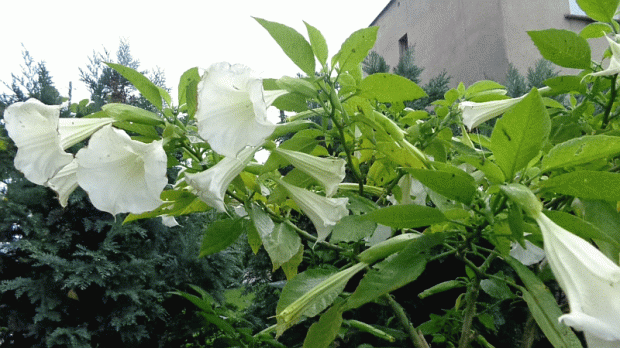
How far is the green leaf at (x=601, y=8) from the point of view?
75 cm

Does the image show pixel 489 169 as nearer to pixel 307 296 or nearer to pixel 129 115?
pixel 307 296

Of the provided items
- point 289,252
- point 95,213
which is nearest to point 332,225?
point 289,252

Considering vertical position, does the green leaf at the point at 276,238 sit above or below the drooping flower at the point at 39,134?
below

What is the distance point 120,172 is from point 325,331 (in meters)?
0.33

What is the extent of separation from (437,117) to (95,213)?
6.40 feet

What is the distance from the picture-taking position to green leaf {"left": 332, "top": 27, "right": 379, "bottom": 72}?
648mm

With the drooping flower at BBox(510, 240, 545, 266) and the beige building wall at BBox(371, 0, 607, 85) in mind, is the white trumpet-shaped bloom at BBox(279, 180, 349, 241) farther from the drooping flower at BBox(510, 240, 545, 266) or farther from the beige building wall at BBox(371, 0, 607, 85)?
the beige building wall at BBox(371, 0, 607, 85)

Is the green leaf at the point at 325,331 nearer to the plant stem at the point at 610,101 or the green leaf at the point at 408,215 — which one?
the green leaf at the point at 408,215

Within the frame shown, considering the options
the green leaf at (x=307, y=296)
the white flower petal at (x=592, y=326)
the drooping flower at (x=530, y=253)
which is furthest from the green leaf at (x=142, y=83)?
the drooping flower at (x=530, y=253)

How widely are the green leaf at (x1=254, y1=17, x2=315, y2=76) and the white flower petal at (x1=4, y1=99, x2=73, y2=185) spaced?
29 centimetres

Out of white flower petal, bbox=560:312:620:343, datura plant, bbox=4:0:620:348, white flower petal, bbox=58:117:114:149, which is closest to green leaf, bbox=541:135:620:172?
datura plant, bbox=4:0:620:348

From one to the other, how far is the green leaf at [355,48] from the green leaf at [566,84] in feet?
1.13

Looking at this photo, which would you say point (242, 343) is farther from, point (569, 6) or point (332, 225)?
point (569, 6)

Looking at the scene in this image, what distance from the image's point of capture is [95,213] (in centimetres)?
228
